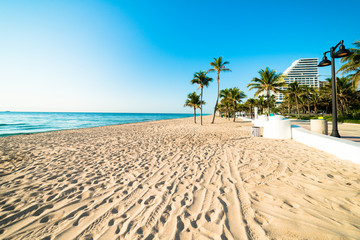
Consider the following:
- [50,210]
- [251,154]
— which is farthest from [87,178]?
[251,154]

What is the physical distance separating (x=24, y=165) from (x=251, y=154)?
7986 millimetres

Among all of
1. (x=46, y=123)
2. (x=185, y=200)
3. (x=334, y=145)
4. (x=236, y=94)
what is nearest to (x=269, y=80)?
(x=236, y=94)

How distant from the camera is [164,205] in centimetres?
244

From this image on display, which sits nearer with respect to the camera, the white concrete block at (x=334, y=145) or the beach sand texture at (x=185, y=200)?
the beach sand texture at (x=185, y=200)

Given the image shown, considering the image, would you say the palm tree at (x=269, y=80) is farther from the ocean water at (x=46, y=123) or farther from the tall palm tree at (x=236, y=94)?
the ocean water at (x=46, y=123)

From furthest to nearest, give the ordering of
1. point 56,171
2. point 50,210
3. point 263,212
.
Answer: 1. point 56,171
2. point 50,210
3. point 263,212

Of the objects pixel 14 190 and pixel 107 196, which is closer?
pixel 107 196

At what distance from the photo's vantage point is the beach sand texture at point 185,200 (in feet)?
6.22

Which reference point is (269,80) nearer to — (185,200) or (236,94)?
(236,94)

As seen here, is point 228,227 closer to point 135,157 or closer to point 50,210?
point 50,210

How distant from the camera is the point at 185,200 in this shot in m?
2.57

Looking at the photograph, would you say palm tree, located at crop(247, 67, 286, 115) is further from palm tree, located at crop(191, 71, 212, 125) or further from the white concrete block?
the white concrete block

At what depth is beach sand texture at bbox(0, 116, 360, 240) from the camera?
190 cm

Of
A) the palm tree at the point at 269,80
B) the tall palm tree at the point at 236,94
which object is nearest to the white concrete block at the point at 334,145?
the palm tree at the point at 269,80
